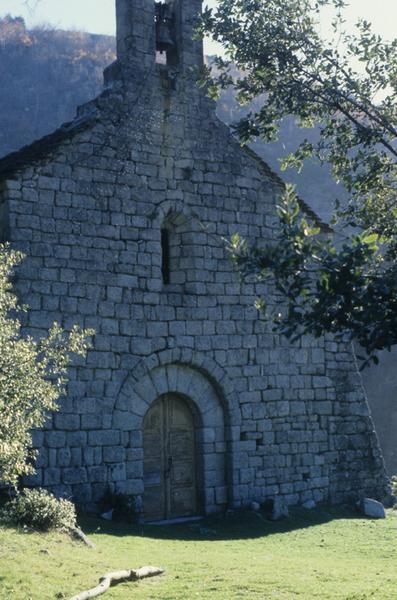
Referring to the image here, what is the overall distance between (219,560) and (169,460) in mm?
3974

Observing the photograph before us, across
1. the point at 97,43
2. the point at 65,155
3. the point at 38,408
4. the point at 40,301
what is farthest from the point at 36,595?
the point at 97,43

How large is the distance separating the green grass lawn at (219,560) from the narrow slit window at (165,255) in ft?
13.7

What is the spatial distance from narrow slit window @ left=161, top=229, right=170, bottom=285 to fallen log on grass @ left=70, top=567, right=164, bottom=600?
20.4ft

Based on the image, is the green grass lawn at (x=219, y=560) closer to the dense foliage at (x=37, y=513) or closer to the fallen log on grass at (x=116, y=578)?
the fallen log on grass at (x=116, y=578)

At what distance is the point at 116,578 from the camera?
926cm

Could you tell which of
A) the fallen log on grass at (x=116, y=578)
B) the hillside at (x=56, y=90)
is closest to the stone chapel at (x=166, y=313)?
the fallen log on grass at (x=116, y=578)

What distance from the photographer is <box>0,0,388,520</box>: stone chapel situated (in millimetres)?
13352

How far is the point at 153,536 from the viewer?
12.6m

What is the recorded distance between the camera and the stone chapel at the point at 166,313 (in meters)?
13.4

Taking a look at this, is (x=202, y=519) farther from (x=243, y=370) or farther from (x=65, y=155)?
(x=65, y=155)

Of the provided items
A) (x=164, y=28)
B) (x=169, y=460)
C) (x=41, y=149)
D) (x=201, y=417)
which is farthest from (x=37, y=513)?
(x=164, y=28)

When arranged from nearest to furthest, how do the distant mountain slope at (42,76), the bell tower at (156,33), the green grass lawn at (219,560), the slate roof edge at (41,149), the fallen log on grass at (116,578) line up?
1. the fallen log on grass at (116,578)
2. the green grass lawn at (219,560)
3. the slate roof edge at (41,149)
4. the bell tower at (156,33)
5. the distant mountain slope at (42,76)

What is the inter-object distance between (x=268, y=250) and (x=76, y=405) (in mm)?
7105

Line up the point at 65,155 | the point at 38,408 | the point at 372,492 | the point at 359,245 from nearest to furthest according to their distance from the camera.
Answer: the point at 359,245
the point at 38,408
the point at 65,155
the point at 372,492
